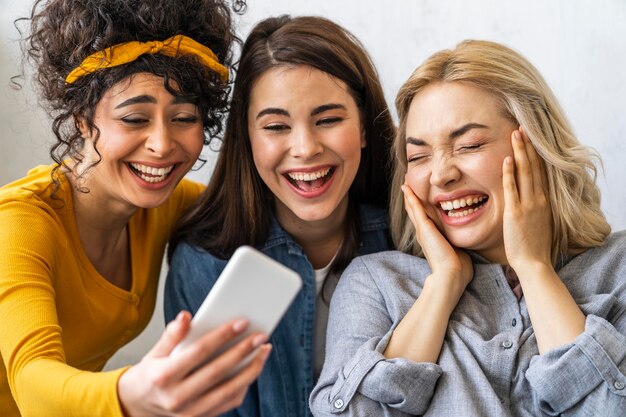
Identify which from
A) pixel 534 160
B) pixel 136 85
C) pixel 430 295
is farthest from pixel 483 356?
pixel 136 85

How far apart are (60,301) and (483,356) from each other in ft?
2.78

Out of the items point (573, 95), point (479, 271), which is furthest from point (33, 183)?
point (573, 95)

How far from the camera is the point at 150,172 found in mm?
1658

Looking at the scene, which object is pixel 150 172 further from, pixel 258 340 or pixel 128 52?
pixel 258 340

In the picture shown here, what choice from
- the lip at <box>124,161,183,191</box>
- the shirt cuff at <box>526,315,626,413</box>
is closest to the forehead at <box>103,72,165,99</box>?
the lip at <box>124,161,183,191</box>

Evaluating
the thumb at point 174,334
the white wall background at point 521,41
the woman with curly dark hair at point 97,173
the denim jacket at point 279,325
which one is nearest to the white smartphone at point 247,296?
the thumb at point 174,334

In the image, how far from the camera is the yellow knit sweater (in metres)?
1.29

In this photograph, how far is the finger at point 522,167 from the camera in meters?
1.56

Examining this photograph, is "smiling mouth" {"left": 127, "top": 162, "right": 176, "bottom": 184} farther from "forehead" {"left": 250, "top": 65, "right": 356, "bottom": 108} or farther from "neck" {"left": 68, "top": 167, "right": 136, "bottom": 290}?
"forehead" {"left": 250, "top": 65, "right": 356, "bottom": 108}

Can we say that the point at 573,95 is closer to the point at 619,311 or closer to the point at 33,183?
the point at 619,311

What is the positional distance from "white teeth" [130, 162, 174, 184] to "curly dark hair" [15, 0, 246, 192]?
4.5 inches

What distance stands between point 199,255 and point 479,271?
2.08 feet

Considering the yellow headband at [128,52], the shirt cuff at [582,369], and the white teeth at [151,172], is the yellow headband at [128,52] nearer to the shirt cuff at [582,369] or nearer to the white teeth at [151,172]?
the white teeth at [151,172]

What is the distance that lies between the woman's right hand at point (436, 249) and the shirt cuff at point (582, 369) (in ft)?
0.84
